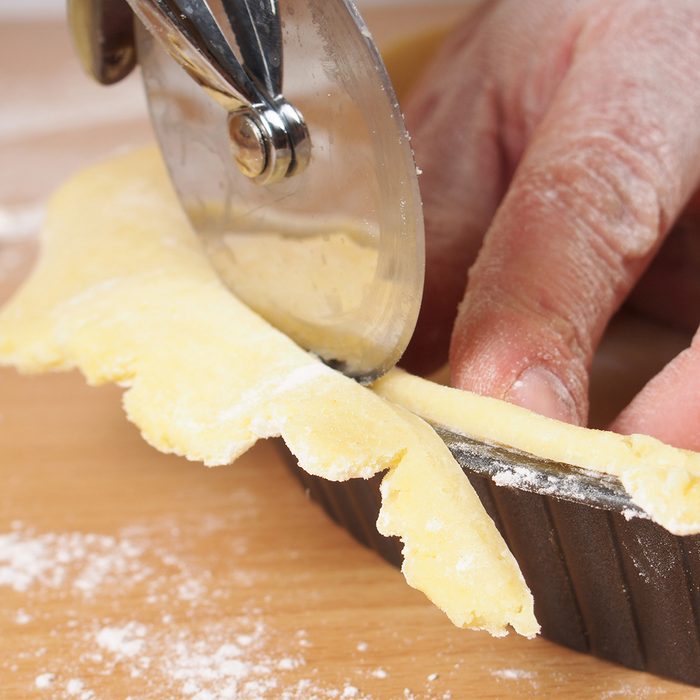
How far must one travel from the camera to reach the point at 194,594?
0.69 m

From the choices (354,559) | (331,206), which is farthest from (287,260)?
(354,559)

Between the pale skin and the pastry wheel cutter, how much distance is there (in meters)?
0.07

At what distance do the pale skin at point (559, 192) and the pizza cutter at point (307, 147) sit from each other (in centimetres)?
7

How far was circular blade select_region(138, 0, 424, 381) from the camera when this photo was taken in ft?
1.64

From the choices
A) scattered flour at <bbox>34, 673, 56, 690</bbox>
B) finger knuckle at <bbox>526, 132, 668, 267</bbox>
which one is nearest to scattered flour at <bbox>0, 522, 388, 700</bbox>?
scattered flour at <bbox>34, 673, 56, 690</bbox>

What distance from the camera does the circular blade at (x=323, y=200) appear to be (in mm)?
500

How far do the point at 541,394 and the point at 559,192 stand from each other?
0.13 meters

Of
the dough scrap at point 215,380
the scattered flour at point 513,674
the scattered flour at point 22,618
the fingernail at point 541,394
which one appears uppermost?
the fingernail at point 541,394

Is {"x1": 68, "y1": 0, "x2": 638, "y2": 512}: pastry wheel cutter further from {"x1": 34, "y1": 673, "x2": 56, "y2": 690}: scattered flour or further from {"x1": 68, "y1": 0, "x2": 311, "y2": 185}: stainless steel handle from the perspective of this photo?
{"x1": 34, "y1": 673, "x2": 56, "y2": 690}: scattered flour

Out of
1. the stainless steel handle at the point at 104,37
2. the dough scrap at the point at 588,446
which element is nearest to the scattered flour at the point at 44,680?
the dough scrap at the point at 588,446

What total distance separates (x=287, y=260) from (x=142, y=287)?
0.14m

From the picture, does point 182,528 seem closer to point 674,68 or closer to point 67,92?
point 674,68

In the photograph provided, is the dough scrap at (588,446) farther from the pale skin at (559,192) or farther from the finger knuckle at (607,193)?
the finger knuckle at (607,193)

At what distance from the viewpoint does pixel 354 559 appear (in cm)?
72
